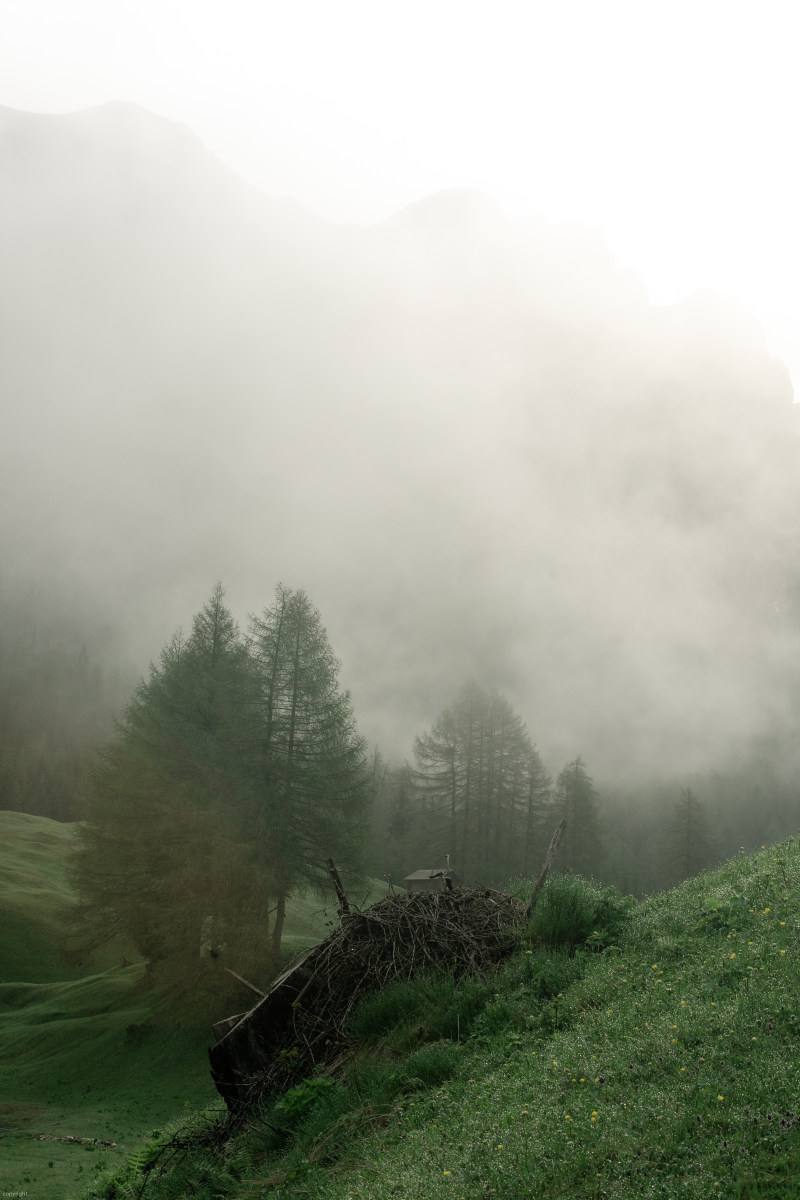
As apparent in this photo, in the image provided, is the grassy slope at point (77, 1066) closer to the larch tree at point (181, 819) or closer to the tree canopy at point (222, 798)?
the larch tree at point (181, 819)

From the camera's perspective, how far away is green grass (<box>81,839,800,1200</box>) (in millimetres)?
5348

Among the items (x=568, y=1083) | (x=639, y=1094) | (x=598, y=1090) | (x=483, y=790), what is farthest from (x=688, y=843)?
(x=639, y=1094)

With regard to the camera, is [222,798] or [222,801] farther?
[222,798]

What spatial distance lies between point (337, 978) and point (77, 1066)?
23406 millimetres

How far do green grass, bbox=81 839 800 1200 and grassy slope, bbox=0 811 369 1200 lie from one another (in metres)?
6.55

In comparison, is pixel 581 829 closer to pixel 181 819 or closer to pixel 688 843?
pixel 688 843

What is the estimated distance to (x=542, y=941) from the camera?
39.1ft

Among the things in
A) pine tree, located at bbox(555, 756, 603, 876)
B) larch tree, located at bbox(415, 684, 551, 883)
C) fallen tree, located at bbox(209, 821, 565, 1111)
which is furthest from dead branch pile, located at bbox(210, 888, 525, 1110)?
larch tree, located at bbox(415, 684, 551, 883)

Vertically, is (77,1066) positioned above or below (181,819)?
below

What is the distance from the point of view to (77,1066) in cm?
2909

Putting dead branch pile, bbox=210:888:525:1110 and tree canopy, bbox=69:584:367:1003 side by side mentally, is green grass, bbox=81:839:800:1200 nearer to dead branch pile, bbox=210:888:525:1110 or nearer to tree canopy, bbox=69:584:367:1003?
dead branch pile, bbox=210:888:525:1110

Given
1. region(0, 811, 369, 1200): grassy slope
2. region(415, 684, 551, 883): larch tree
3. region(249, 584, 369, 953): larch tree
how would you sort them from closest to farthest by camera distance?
region(0, 811, 369, 1200): grassy slope → region(249, 584, 369, 953): larch tree → region(415, 684, 551, 883): larch tree

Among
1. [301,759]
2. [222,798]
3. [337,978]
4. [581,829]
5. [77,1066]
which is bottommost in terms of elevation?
[77,1066]

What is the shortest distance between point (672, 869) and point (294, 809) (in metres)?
52.0
